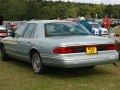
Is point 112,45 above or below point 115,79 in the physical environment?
above

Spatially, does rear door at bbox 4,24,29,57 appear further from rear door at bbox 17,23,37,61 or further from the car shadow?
the car shadow

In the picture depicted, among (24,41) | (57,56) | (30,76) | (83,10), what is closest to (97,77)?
(57,56)

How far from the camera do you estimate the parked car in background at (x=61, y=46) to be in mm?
7523

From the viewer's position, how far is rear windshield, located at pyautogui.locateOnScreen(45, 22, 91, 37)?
27.7ft

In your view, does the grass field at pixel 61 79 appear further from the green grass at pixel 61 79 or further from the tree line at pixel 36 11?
the tree line at pixel 36 11

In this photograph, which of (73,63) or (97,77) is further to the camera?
(97,77)

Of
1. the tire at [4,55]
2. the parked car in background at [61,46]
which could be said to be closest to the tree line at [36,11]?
the tire at [4,55]

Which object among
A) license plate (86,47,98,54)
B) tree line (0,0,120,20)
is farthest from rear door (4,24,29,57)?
tree line (0,0,120,20)

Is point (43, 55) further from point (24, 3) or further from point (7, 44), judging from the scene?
point (24, 3)

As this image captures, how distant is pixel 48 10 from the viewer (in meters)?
113

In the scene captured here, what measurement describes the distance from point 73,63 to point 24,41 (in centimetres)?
218

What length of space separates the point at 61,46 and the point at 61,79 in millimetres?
879

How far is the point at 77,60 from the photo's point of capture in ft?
Result: 24.6

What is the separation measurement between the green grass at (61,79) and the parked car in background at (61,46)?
35 centimetres
